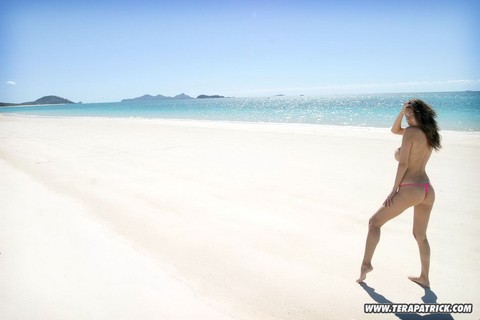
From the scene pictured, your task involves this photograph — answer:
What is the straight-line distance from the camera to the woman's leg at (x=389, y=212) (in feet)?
9.26

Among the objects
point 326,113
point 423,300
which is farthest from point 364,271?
point 326,113

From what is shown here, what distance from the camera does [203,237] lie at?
13.4ft

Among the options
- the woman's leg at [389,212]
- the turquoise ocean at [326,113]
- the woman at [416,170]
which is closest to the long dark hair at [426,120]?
the woman at [416,170]

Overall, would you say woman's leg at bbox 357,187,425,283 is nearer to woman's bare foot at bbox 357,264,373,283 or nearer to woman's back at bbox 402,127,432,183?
woman's bare foot at bbox 357,264,373,283

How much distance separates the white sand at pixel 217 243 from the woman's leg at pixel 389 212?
282mm

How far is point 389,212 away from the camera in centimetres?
291

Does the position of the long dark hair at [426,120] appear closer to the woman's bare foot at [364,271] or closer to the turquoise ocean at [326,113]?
the woman's bare foot at [364,271]

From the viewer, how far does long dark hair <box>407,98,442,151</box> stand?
9.15 ft

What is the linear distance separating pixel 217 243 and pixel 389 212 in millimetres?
2138

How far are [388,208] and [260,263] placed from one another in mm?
1535

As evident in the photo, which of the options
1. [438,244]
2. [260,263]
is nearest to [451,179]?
[438,244]

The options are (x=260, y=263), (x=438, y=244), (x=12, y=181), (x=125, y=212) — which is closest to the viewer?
(x=260, y=263)

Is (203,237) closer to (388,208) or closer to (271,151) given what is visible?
(388,208)

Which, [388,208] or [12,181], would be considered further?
[12,181]
